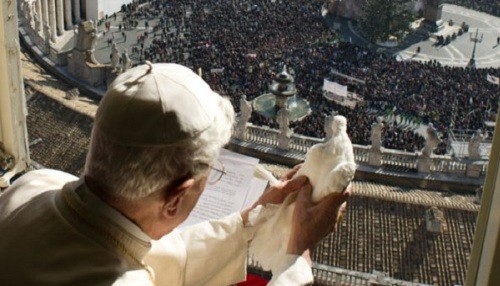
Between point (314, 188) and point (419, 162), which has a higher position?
point (314, 188)

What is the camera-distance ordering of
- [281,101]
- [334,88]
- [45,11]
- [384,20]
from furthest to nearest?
[384,20] → [45,11] → [334,88] → [281,101]

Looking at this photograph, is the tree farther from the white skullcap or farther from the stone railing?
the white skullcap

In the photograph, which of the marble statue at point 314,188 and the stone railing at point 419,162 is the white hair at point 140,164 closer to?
the marble statue at point 314,188

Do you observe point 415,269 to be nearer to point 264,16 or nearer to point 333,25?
point 264,16

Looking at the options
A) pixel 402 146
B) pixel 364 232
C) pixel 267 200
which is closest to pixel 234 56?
pixel 402 146

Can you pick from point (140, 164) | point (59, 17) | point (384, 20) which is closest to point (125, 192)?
point (140, 164)

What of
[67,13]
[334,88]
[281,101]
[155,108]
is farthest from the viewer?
[67,13]

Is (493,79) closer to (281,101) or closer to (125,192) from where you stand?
(281,101)
